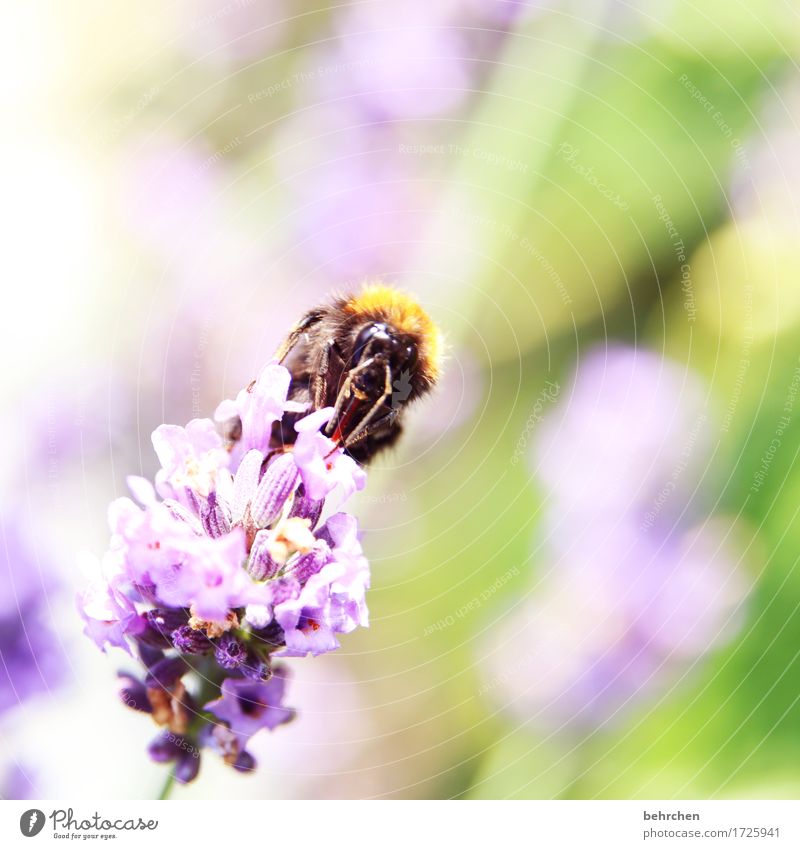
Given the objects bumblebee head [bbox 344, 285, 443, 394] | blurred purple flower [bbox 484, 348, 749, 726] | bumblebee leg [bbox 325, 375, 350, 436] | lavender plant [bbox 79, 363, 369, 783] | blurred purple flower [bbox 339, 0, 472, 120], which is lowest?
blurred purple flower [bbox 484, 348, 749, 726]

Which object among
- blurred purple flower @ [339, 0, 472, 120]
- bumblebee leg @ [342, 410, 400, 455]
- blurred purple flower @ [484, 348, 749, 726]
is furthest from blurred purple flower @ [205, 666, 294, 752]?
blurred purple flower @ [339, 0, 472, 120]

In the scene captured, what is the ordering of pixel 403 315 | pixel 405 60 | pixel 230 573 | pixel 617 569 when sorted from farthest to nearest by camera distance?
1. pixel 405 60
2. pixel 617 569
3. pixel 403 315
4. pixel 230 573

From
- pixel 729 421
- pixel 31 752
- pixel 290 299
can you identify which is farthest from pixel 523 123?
pixel 31 752

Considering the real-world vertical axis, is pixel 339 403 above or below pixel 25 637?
above

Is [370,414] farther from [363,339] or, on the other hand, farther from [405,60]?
[405,60]

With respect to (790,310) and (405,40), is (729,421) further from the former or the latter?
(405,40)

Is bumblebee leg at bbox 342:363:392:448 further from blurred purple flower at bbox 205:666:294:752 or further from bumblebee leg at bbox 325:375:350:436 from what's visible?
blurred purple flower at bbox 205:666:294:752

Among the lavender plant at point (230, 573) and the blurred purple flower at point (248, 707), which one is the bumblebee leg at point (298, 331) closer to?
the lavender plant at point (230, 573)

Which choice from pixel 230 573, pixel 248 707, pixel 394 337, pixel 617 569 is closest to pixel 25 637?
pixel 248 707
